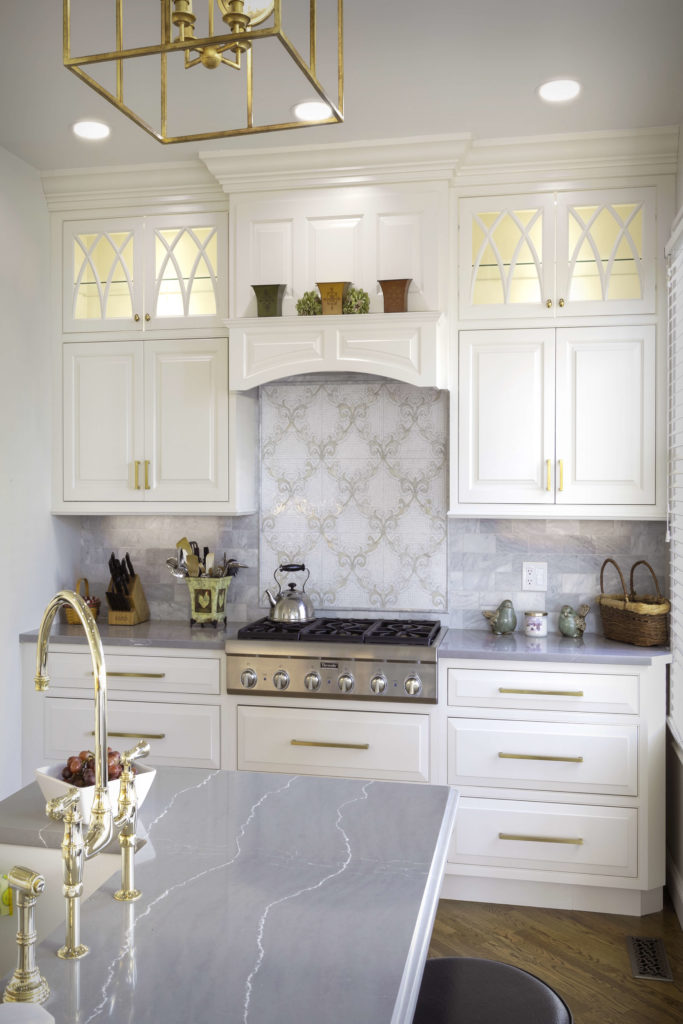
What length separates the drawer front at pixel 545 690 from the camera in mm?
3191

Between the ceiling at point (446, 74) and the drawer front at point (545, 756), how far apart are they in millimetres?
2205

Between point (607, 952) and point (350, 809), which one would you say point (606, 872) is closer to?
point (607, 952)

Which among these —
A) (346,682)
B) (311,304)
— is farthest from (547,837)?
(311,304)

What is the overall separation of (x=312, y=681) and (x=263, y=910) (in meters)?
2.04

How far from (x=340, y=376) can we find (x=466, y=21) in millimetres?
1638

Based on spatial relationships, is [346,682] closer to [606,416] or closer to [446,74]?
[606,416]

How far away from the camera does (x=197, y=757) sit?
11.5 feet

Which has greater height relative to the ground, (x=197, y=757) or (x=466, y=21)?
(x=466, y=21)

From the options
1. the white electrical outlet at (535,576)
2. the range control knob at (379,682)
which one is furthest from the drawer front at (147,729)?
the white electrical outlet at (535,576)

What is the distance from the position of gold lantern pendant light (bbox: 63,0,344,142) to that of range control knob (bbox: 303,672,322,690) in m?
1.93

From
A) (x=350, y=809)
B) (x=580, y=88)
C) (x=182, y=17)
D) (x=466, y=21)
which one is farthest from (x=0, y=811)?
(x=580, y=88)

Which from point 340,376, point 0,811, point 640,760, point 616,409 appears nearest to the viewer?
point 0,811

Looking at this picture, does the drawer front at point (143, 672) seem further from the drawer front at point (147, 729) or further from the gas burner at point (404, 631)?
the gas burner at point (404, 631)

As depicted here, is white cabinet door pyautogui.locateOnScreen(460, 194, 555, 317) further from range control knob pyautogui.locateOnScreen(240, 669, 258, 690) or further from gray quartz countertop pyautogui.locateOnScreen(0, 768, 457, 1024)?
gray quartz countertop pyautogui.locateOnScreen(0, 768, 457, 1024)
